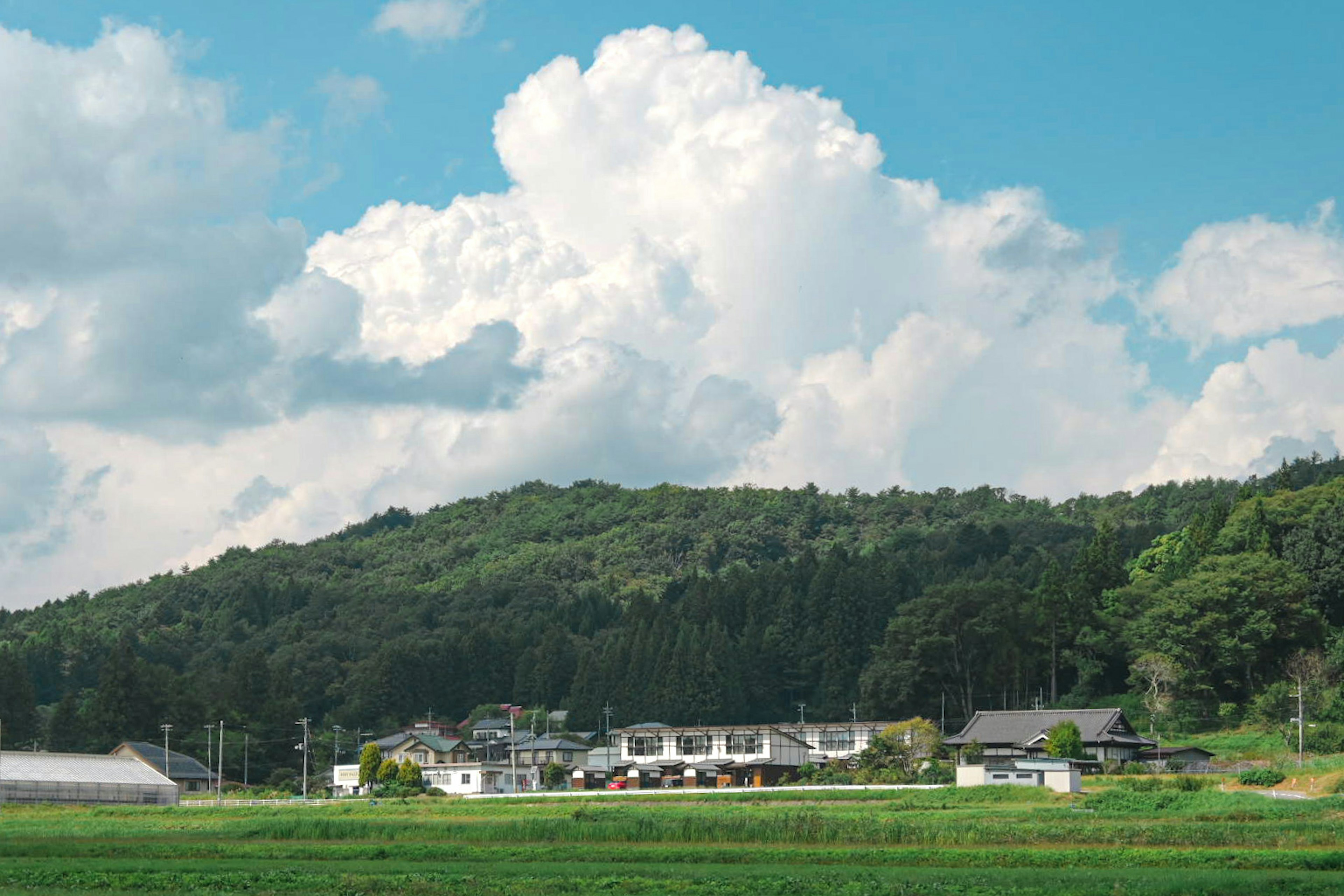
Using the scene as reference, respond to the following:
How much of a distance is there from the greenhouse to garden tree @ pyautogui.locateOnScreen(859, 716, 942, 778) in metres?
34.7

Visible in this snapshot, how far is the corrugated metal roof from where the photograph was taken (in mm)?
71250

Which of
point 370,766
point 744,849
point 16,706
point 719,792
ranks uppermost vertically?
point 16,706

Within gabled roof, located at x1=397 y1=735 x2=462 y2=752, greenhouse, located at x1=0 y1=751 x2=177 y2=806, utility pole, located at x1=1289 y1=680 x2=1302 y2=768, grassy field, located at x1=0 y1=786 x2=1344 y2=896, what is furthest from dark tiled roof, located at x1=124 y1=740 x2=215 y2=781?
utility pole, located at x1=1289 y1=680 x2=1302 y2=768

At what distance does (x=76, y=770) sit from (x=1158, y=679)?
5544 centimetres

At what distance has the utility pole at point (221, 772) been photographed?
78175 mm

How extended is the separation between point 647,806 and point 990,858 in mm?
22425

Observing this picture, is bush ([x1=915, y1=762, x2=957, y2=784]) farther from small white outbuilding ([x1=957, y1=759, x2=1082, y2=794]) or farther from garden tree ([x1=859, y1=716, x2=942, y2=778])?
small white outbuilding ([x1=957, y1=759, x2=1082, y2=794])

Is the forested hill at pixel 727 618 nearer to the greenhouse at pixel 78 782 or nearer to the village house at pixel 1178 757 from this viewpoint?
the village house at pixel 1178 757

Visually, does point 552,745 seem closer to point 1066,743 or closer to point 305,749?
point 305,749

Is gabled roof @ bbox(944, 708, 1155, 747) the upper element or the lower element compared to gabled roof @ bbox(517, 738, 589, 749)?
upper

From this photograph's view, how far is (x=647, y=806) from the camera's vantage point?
55.7 m

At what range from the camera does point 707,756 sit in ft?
291

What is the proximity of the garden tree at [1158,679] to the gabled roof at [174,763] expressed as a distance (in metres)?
54.7

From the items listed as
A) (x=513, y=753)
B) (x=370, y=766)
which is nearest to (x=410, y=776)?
(x=370, y=766)
